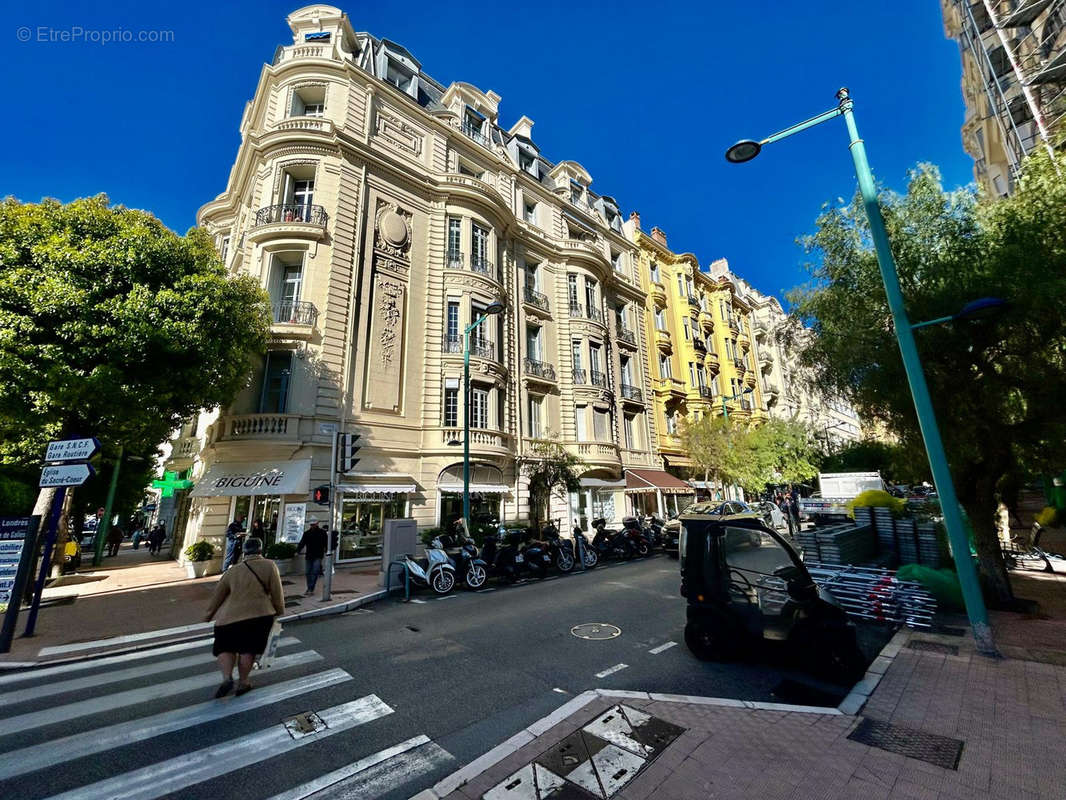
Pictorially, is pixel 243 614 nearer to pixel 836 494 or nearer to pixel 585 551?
pixel 585 551

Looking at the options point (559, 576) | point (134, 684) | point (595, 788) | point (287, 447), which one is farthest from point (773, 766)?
point (287, 447)

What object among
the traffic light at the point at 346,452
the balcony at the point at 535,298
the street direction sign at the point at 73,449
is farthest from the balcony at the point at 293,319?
the balcony at the point at 535,298

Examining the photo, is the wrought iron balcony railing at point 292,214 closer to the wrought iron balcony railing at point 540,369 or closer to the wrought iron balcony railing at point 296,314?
the wrought iron balcony railing at point 296,314

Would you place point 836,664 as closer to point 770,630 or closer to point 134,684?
point 770,630

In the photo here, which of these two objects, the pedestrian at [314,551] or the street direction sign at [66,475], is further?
the pedestrian at [314,551]

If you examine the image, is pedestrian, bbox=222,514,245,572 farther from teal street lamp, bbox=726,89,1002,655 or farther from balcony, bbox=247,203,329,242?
teal street lamp, bbox=726,89,1002,655

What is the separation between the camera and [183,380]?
1109cm

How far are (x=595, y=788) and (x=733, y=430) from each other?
82.6 feet

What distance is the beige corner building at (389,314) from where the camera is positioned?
1486 centimetres

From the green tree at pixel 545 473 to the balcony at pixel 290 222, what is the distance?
1189 centimetres

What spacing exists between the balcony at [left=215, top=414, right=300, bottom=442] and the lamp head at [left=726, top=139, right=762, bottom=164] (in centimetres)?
1399

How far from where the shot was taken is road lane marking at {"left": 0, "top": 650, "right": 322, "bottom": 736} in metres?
4.26

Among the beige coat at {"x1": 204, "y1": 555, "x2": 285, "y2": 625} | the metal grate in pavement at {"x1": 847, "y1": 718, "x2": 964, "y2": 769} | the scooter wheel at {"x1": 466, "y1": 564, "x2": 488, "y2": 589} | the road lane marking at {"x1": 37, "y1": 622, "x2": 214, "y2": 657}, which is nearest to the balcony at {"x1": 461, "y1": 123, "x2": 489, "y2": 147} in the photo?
the scooter wheel at {"x1": 466, "y1": 564, "x2": 488, "y2": 589}

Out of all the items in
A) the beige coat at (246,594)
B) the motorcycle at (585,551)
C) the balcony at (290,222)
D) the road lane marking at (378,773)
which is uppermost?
the balcony at (290,222)
